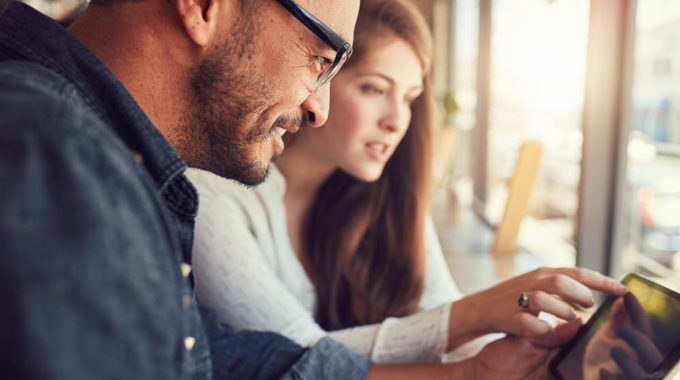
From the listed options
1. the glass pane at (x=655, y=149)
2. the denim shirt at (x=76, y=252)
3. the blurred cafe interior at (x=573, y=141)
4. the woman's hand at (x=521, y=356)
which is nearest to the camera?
the denim shirt at (x=76, y=252)

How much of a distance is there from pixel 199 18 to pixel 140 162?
0.64 feet

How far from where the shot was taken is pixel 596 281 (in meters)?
0.77

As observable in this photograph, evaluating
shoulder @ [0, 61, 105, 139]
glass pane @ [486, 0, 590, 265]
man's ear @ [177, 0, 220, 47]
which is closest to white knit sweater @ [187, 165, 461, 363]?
man's ear @ [177, 0, 220, 47]

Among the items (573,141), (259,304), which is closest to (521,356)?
(259,304)

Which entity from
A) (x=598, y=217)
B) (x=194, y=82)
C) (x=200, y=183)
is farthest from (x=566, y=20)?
(x=194, y=82)

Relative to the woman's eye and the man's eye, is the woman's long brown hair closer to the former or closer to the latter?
the woman's eye

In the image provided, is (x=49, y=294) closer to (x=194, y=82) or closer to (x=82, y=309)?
(x=82, y=309)

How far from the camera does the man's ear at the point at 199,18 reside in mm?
598

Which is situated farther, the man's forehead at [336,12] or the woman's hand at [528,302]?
the woman's hand at [528,302]

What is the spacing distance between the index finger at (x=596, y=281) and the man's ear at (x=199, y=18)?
26.2 inches

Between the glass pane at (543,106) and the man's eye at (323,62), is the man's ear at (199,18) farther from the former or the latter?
the glass pane at (543,106)

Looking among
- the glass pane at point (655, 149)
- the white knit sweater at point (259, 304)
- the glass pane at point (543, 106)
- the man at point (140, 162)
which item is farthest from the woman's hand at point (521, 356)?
the glass pane at point (543, 106)

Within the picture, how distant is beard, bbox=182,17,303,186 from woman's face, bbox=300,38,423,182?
53 cm

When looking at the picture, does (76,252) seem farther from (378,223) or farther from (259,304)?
(378,223)
